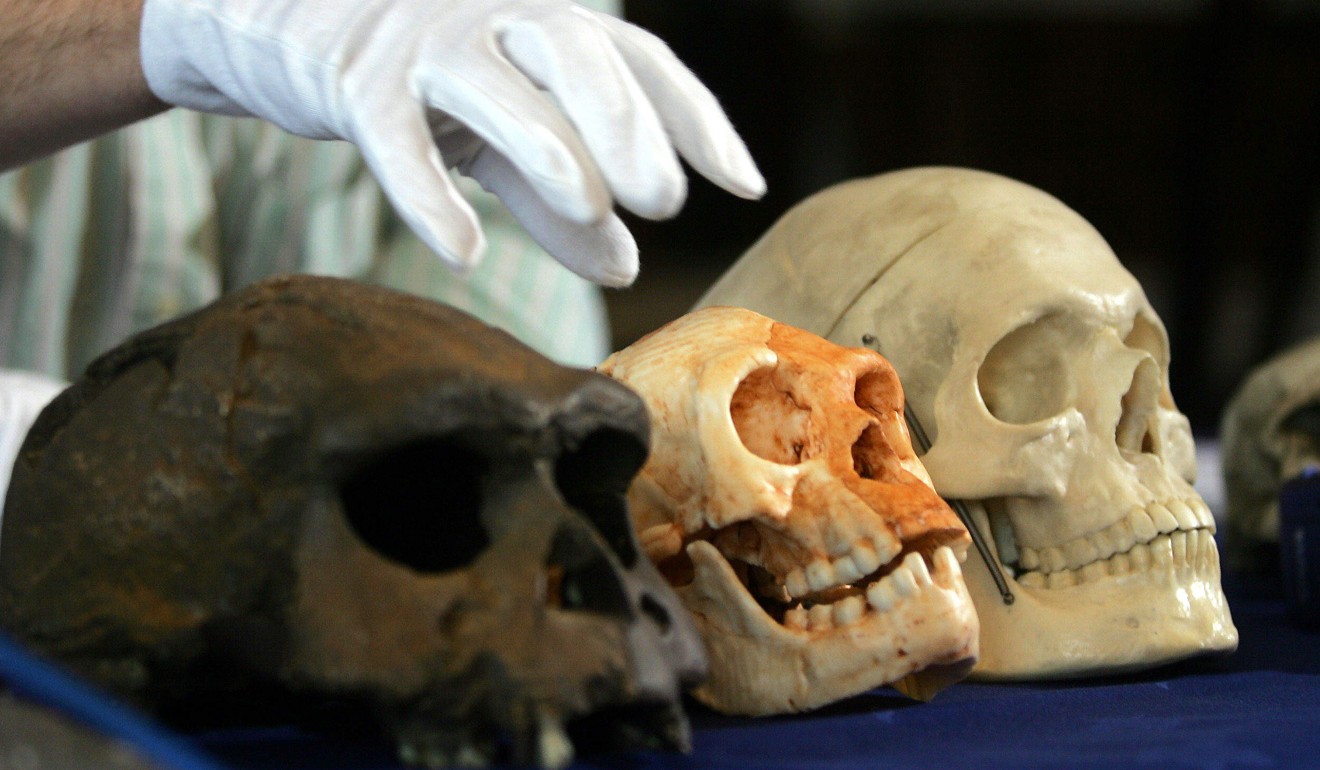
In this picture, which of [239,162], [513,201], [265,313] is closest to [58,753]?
[265,313]

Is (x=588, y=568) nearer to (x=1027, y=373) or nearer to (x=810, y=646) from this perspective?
(x=810, y=646)

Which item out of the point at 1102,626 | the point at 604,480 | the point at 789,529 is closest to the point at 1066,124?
the point at 1102,626

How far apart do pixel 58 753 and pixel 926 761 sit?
54cm

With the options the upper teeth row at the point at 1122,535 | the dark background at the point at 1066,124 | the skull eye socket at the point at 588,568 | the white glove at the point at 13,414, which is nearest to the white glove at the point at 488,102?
the skull eye socket at the point at 588,568

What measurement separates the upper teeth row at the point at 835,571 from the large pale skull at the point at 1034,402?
258 millimetres

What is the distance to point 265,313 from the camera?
3.07 feet

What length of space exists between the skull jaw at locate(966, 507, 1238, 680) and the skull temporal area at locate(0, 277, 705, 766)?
18.4 inches

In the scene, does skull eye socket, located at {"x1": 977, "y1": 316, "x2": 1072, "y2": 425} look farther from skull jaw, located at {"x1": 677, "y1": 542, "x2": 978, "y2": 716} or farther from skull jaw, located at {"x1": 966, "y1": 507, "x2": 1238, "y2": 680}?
skull jaw, located at {"x1": 677, "y1": 542, "x2": 978, "y2": 716}

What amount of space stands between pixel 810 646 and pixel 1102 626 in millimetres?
344

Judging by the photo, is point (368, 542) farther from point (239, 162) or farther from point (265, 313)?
point (239, 162)

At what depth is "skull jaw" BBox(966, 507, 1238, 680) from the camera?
1224 millimetres

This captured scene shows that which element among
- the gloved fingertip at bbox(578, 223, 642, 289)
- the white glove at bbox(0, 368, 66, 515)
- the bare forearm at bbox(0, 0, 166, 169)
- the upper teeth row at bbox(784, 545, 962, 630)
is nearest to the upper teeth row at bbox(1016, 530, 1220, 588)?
the upper teeth row at bbox(784, 545, 962, 630)

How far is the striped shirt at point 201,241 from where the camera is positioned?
94.0 inches

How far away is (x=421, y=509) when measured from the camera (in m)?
0.93
